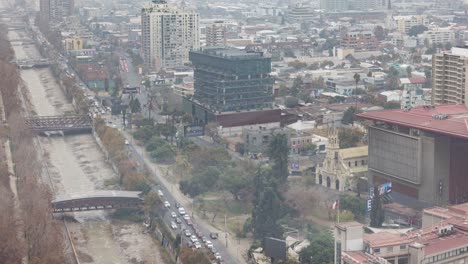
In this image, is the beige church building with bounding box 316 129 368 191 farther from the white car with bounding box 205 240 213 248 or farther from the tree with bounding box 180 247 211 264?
the tree with bounding box 180 247 211 264

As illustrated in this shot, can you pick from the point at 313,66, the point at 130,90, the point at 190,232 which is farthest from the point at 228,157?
the point at 313,66

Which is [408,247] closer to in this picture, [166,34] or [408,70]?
[408,70]

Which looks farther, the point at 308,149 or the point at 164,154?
the point at 308,149

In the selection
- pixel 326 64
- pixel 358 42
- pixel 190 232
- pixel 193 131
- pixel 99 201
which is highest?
pixel 358 42

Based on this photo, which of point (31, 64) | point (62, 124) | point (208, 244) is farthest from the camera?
point (31, 64)

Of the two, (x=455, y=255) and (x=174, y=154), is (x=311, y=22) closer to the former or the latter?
(x=174, y=154)

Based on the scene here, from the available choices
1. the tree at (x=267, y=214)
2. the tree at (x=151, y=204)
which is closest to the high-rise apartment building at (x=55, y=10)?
the tree at (x=151, y=204)

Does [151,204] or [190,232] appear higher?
[151,204]
